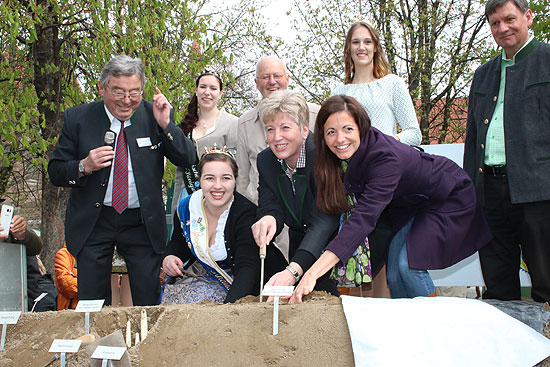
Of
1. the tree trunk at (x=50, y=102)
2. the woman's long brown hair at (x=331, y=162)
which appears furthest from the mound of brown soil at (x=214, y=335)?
the tree trunk at (x=50, y=102)

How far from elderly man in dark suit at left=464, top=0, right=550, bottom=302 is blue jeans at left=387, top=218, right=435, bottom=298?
475 millimetres

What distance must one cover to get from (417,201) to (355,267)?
0.49 m

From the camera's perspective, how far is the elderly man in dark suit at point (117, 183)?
3.12m

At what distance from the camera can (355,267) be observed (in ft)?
9.34

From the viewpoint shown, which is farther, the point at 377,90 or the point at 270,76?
the point at 270,76

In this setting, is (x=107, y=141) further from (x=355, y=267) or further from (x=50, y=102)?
(x=50, y=102)

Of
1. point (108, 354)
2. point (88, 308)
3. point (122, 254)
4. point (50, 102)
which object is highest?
point (50, 102)

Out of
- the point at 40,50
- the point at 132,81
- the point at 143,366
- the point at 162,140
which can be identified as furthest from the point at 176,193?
the point at 40,50

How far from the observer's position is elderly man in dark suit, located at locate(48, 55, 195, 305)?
3119 millimetres

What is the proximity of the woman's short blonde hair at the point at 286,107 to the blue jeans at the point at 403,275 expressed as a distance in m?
0.84

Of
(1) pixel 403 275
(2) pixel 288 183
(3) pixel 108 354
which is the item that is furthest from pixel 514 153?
(3) pixel 108 354

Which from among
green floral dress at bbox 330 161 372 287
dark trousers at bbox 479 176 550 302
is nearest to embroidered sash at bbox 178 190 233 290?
green floral dress at bbox 330 161 372 287

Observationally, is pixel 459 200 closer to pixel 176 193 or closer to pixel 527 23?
pixel 527 23

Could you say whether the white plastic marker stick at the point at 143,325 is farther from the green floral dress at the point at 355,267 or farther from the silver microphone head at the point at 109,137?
the silver microphone head at the point at 109,137
